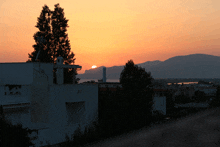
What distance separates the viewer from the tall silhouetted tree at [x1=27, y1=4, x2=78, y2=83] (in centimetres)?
3797

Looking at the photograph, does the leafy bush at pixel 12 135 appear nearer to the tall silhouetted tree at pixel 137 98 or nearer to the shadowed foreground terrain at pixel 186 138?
the shadowed foreground terrain at pixel 186 138

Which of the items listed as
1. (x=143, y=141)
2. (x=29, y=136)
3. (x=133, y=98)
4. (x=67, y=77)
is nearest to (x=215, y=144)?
(x=143, y=141)

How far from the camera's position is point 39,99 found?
19281 millimetres

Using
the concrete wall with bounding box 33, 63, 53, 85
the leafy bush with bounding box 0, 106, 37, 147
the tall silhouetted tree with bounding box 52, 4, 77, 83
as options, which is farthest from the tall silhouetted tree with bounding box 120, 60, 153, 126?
the tall silhouetted tree with bounding box 52, 4, 77, 83

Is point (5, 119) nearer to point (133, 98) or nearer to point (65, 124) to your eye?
point (65, 124)

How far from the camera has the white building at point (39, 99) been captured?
18.4 metres

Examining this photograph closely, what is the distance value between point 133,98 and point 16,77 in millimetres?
11165

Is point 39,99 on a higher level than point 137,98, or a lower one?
higher

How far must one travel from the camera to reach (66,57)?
39062 millimetres

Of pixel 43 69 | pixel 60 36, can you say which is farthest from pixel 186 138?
pixel 60 36

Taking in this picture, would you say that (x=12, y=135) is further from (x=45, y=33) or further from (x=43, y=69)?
(x=45, y=33)

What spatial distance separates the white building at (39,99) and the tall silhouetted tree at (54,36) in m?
16.9

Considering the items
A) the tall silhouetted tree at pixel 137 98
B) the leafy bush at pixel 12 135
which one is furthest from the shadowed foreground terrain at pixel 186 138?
the tall silhouetted tree at pixel 137 98

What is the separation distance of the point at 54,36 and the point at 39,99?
2120cm
